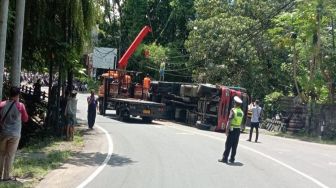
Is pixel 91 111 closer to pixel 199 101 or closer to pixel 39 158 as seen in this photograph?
pixel 199 101

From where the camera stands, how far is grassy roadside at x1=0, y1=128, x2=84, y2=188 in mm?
11576

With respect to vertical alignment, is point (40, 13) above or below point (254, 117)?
above

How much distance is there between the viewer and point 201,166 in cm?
1441

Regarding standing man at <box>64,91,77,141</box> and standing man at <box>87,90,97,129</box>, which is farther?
standing man at <box>87,90,97,129</box>

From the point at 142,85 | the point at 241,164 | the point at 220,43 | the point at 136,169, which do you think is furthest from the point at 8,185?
the point at 220,43

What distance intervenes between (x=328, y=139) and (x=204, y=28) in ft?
55.1

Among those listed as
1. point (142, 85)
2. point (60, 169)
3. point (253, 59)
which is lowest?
point (60, 169)

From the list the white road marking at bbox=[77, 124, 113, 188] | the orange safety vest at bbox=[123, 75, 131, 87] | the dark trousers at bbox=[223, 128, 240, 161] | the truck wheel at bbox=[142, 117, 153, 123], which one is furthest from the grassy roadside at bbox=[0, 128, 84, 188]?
the orange safety vest at bbox=[123, 75, 131, 87]

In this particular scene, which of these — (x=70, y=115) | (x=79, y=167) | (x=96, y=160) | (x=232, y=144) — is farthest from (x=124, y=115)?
(x=79, y=167)

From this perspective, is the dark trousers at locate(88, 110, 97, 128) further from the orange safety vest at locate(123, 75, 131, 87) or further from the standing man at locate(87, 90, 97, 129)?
the orange safety vest at locate(123, 75, 131, 87)

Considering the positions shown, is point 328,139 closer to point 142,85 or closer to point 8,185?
point 142,85

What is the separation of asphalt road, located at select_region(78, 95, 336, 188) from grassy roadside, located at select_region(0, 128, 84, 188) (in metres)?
1.23

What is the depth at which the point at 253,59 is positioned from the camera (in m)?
42.5

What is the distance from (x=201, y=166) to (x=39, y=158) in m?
4.17
